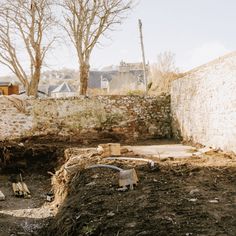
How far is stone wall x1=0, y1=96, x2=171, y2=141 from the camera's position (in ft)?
46.5

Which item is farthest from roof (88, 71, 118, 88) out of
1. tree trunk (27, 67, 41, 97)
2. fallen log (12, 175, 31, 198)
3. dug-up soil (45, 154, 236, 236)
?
dug-up soil (45, 154, 236, 236)

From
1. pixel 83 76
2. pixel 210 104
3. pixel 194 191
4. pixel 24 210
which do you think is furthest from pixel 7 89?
pixel 194 191

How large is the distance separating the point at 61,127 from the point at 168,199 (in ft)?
30.4

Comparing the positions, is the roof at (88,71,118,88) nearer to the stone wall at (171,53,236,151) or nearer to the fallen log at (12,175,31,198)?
the stone wall at (171,53,236,151)

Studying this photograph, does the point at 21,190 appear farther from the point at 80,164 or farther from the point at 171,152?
the point at 171,152

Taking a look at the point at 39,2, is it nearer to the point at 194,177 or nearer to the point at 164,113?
the point at 164,113

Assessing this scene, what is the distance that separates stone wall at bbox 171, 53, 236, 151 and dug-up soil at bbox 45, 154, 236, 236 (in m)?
1.51

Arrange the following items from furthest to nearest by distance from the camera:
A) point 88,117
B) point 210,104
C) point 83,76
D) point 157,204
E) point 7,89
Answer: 1. point 7,89
2. point 83,76
3. point 88,117
4. point 210,104
5. point 157,204

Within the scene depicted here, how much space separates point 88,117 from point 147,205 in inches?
370

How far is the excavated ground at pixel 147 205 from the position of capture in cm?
462

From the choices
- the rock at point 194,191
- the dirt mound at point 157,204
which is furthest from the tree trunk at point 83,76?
the rock at point 194,191

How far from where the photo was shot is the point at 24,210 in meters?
9.20

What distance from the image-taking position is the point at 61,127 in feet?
47.3

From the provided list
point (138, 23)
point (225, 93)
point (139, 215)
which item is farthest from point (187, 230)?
point (138, 23)
